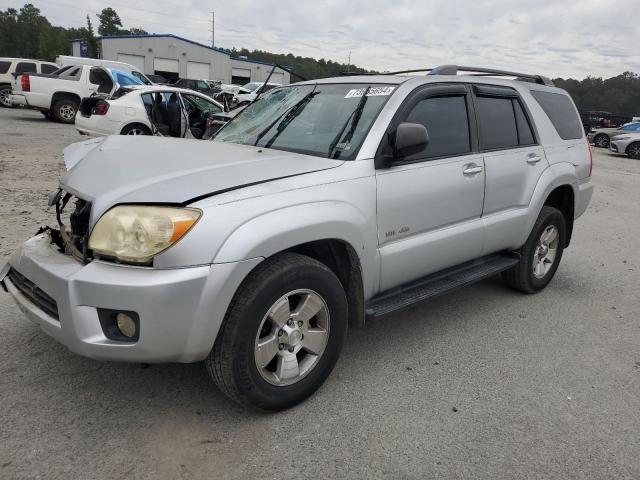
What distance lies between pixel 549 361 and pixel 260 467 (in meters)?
2.16

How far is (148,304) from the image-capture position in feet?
7.18

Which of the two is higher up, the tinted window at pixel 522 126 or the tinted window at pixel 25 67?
the tinted window at pixel 25 67

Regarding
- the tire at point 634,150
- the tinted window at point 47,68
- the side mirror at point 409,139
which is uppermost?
the tinted window at point 47,68

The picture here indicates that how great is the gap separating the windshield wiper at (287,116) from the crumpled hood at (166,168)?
0.25 metres

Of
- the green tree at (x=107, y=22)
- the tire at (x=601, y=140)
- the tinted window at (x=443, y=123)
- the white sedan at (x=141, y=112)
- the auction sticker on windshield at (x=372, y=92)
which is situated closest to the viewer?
the auction sticker on windshield at (x=372, y=92)

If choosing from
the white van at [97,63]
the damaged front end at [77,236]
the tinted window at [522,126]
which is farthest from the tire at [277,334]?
the white van at [97,63]

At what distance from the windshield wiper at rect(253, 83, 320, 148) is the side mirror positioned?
2.96ft

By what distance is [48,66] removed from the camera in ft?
60.7

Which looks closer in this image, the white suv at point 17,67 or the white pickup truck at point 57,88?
the white pickup truck at point 57,88

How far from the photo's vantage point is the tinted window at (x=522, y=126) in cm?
426

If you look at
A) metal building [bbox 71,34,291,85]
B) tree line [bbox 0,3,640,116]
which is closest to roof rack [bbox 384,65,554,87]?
tree line [bbox 0,3,640,116]

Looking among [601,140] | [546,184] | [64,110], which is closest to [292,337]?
[546,184]

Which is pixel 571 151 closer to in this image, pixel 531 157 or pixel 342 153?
pixel 531 157

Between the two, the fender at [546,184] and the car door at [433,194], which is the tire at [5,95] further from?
the fender at [546,184]
